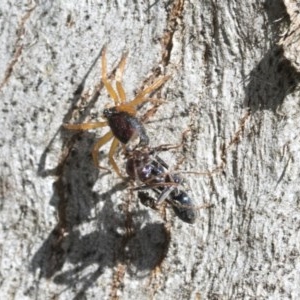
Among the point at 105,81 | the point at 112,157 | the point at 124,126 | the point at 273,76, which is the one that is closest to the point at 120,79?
the point at 105,81

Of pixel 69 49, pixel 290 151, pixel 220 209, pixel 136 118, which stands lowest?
pixel 220 209

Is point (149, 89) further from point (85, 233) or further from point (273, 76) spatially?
point (85, 233)

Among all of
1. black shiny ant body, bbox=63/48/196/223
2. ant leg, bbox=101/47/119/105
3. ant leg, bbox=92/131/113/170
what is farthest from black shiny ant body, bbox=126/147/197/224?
ant leg, bbox=101/47/119/105

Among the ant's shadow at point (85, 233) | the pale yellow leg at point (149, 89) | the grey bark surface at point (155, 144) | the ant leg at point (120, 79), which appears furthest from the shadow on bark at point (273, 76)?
the ant's shadow at point (85, 233)

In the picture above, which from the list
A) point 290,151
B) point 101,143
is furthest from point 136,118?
point 290,151

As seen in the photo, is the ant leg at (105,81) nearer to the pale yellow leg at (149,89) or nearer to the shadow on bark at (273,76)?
the pale yellow leg at (149,89)

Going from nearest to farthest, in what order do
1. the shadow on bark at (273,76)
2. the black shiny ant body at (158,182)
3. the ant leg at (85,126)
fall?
the shadow on bark at (273,76) → the black shiny ant body at (158,182) → the ant leg at (85,126)

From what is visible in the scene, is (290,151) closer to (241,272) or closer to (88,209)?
(241,272)
